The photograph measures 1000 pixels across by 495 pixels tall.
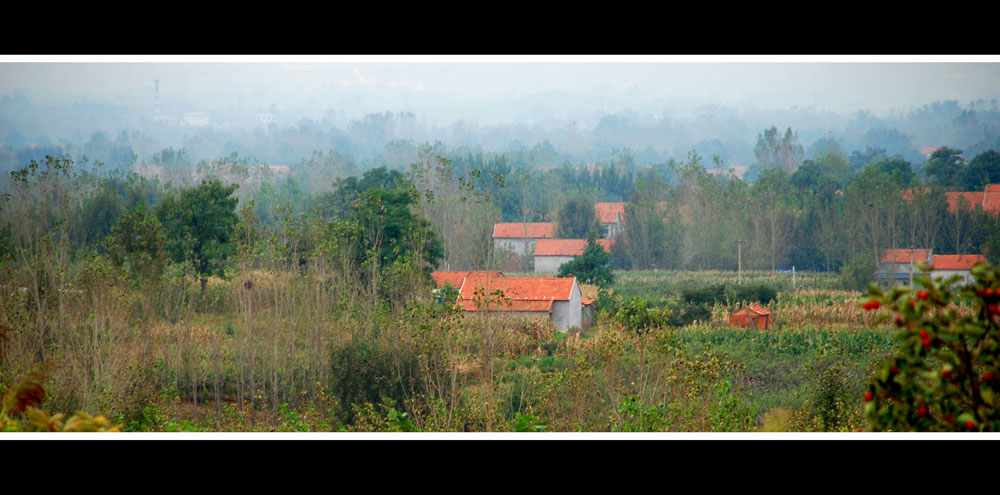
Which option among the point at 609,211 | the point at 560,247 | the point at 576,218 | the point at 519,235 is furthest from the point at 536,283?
the point at 609,211

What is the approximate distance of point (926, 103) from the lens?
6766 mm

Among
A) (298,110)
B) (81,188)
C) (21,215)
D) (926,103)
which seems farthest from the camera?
(298,110)

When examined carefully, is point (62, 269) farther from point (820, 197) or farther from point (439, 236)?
point (820, 197)

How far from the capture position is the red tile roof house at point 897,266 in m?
11.0

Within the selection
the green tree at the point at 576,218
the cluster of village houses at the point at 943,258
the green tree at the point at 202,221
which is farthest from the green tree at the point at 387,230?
the cluster of village houses at the point at 943,258

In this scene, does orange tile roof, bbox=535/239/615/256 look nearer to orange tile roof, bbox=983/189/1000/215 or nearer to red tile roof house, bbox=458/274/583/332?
red tile roof house, bbox=458/274/583/332

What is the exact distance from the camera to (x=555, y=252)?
14.9 metres

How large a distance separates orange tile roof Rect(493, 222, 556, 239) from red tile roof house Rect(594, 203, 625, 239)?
301 centimetres

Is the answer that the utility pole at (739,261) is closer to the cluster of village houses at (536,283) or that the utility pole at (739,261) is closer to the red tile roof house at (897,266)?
the cluster of village houses at (536,283)

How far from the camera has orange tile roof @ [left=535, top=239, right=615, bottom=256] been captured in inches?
573

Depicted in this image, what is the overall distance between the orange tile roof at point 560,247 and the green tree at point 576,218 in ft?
0.79

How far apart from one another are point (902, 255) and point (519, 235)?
19.6ft
